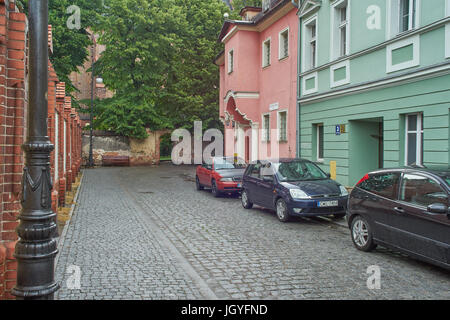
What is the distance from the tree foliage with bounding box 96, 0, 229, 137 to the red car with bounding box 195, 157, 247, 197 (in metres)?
18.3

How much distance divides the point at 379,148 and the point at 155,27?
26.2m

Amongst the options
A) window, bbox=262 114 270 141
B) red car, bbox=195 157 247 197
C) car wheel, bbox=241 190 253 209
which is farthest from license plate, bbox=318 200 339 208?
window, bbox=262 114 270 141

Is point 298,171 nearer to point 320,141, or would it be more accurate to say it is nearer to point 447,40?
point 447,40

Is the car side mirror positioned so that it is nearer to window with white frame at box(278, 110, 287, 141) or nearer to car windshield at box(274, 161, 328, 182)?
car windshield at box(274, 161, 328, 182)

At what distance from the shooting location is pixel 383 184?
23.5 ft

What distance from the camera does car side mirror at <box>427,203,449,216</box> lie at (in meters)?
5.66

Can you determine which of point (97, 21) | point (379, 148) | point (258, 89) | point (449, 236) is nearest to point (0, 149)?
point (449, 236)

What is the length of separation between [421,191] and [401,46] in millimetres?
6723

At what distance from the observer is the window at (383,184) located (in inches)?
269

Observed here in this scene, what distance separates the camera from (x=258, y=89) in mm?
22688

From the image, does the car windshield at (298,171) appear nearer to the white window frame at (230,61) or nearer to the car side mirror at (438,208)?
the car side mirror at (438,208)
